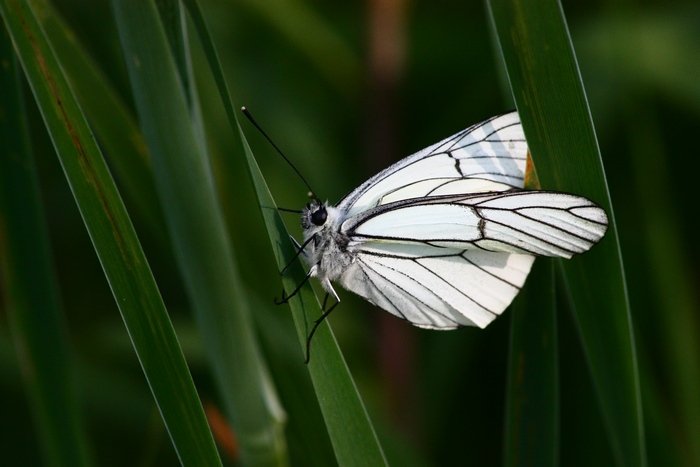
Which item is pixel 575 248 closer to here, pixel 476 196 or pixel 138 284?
pixel 476 196

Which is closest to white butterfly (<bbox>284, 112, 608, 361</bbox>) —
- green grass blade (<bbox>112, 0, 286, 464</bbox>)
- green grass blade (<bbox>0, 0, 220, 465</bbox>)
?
green grass blade (<bbox>112, 0, 286, 464</bbox>)

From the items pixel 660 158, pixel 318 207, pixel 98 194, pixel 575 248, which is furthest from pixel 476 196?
pixel 660 158

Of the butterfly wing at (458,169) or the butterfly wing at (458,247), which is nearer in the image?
the butterfly wing at (458,247)

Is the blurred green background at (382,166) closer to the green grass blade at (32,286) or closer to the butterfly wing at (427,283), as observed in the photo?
the butterfly wing at (427,283)

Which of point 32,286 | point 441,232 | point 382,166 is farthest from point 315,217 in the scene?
point 382,166

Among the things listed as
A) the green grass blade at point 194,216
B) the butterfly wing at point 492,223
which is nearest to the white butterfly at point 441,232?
the butterfly wing at point 492,223

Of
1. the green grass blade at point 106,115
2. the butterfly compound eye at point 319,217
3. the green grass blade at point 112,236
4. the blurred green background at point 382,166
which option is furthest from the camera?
the blurred green background at point 382,166
